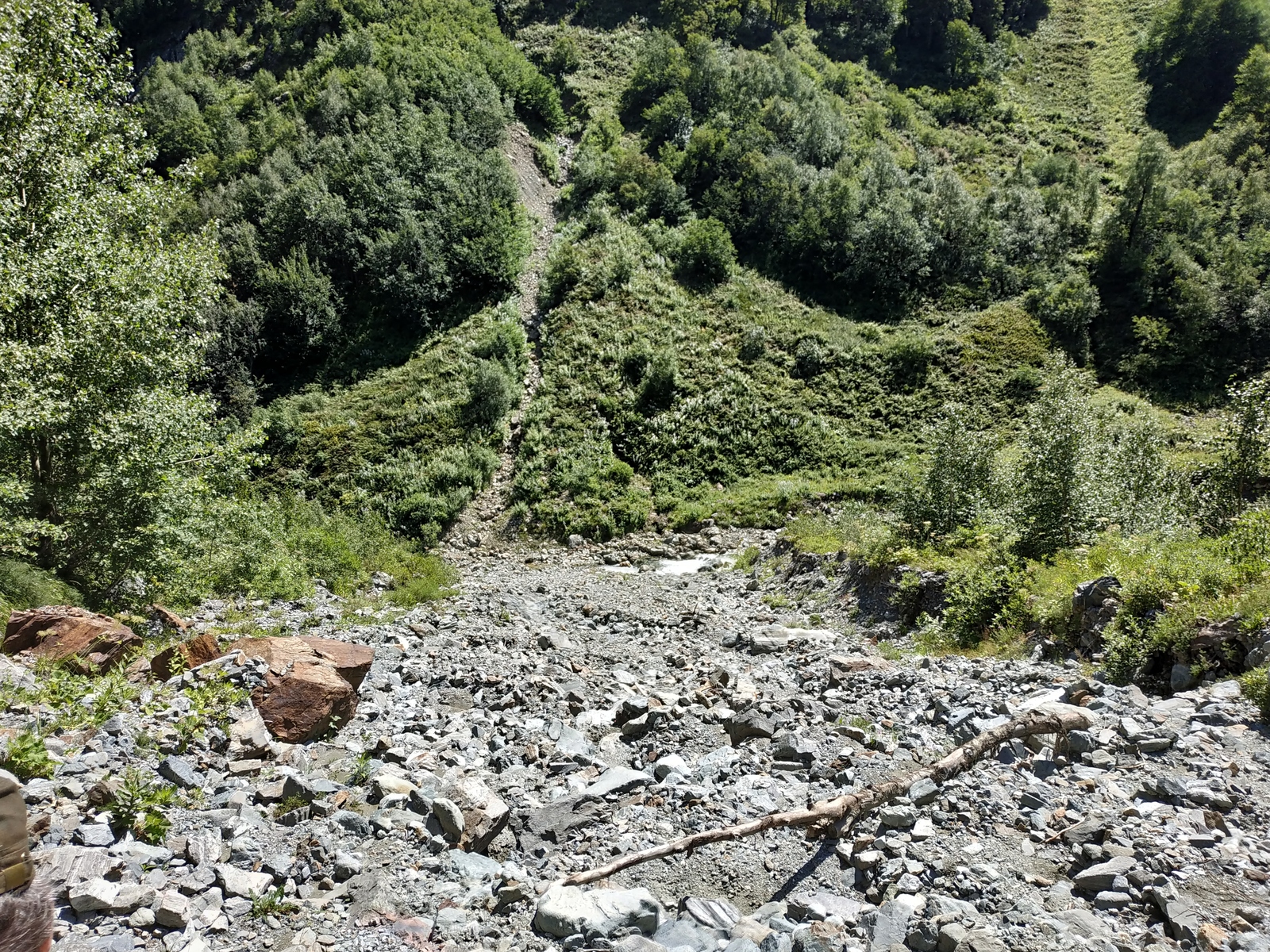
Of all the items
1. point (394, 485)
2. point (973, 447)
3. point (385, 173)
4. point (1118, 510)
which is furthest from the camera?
point (385, 173)

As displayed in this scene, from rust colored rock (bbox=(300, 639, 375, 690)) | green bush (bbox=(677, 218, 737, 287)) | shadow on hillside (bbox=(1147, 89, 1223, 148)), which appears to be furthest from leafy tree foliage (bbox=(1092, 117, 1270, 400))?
rust colored rock (bbox=(300, 639, 375, 690))

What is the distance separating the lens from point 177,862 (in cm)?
514

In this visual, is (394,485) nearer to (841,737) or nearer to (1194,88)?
(841,737)

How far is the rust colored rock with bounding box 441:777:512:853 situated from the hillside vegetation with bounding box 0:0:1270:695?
7567 mm

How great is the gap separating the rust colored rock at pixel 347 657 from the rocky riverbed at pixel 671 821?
0.93 ft

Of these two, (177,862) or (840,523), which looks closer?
(177,862)

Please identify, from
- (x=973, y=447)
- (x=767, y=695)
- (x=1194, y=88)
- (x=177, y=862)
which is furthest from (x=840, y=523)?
(x=1194, y=88)

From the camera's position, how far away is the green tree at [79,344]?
1148cm

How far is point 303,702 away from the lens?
7.84m

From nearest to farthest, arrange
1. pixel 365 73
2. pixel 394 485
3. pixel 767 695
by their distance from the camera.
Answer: pixel 767 695, pixel 394 485, pixel 365 73

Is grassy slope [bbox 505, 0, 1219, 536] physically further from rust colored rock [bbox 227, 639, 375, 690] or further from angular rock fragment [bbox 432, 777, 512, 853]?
angular rock fragment [bbox 432, 777, 512, 853]

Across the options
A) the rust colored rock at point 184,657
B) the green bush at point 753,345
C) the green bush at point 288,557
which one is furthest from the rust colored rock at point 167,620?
the green bush at point 753,345

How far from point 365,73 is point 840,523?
4394 cm

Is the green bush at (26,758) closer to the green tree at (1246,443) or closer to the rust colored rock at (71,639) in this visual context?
the rust colored rock at (71,639)
